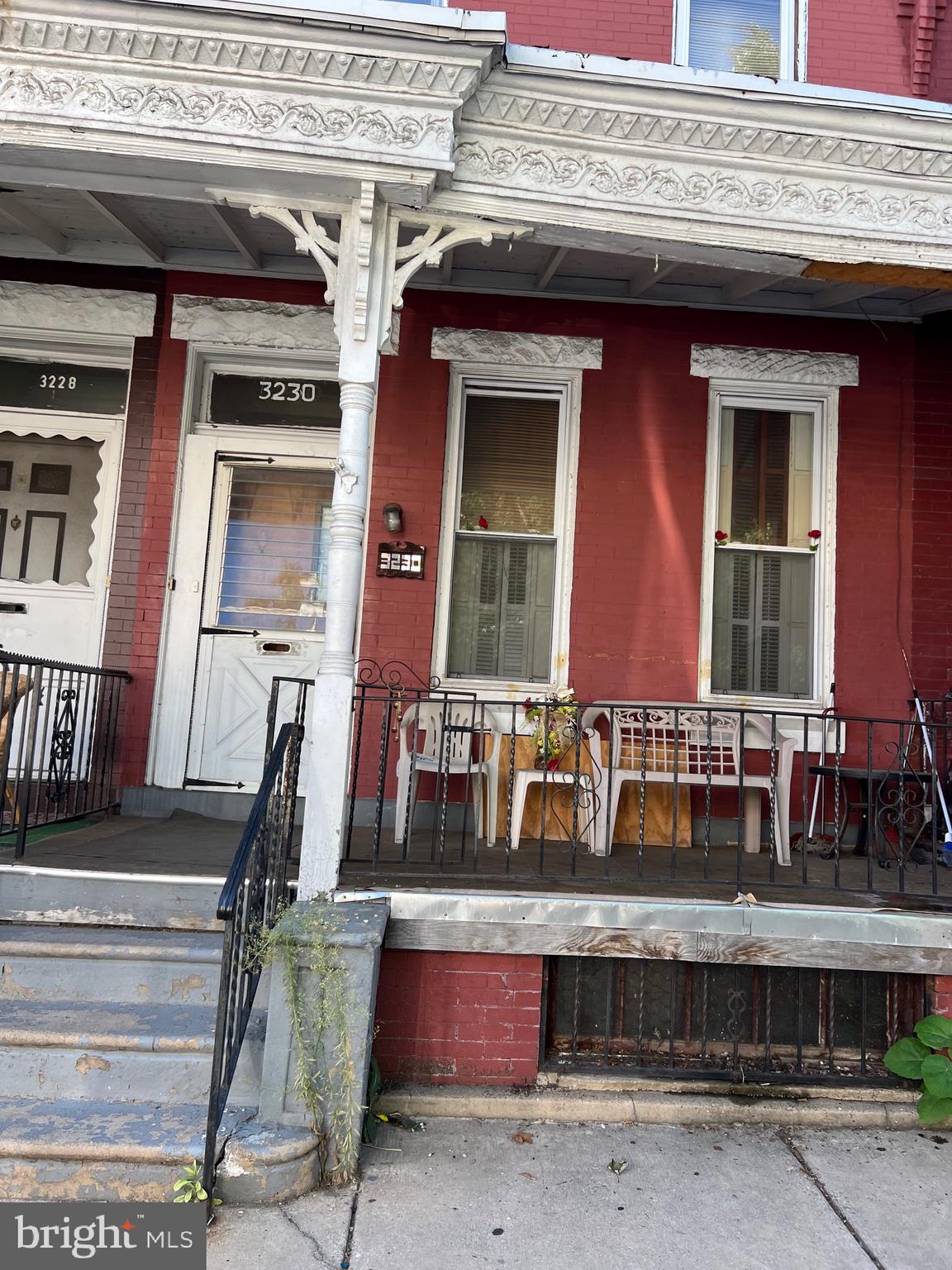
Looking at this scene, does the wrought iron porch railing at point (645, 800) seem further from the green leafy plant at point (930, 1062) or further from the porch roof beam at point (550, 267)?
the porch roof beam at point (550, 267)

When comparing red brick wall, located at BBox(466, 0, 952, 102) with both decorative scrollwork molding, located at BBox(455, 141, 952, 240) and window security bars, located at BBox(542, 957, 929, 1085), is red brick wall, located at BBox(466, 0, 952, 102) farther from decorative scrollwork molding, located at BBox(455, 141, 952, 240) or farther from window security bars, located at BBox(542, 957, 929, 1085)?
window security bars, located at BBox(542, 957, 929, 1085)

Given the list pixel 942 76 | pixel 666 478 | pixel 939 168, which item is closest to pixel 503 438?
pixel 666 478

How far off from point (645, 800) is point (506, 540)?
74.7 inches

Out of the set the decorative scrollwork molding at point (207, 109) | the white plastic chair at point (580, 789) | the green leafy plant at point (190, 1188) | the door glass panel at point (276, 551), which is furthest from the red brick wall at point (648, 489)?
the green leafy plant at point (190, 1188)

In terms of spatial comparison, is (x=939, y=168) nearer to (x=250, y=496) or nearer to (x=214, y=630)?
(x=250, y=496)

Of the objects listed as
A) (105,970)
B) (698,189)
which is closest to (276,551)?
(105,970)

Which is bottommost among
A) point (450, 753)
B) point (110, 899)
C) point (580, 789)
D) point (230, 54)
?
point (110, 899)

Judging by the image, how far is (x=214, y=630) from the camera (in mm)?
5852

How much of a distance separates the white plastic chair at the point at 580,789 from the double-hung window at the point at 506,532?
3.13 ft

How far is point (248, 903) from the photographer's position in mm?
3146

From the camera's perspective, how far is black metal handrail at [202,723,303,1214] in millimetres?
2816

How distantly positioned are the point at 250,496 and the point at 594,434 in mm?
2293

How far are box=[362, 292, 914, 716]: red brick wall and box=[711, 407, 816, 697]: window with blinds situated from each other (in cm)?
21

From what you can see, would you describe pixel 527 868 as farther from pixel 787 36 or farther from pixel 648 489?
pixel 787 36
